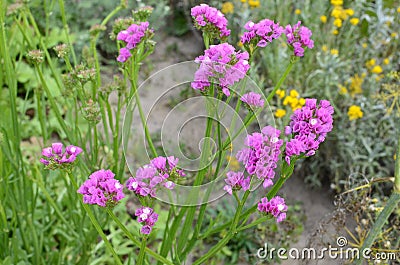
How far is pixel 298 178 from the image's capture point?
267 cm

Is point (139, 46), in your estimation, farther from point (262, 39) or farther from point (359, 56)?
point (359, 56)

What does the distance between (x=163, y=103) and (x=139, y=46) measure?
20cm

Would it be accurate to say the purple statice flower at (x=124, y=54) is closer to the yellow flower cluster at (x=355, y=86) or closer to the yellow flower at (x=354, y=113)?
the yellow flower at (x=354, y=113)

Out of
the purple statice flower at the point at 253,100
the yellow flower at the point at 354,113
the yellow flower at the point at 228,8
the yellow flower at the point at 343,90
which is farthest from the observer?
the yellow flower at the point at 228,8

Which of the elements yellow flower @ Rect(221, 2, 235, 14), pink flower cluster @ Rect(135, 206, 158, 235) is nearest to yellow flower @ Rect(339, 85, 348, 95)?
yellow flower @ Rect(221, 2, 235, 14)

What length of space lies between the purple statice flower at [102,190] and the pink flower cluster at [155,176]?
5cm

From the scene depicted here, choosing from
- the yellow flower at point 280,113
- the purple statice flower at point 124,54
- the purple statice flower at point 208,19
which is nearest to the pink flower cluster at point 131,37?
the purple statice flower at point 124,54

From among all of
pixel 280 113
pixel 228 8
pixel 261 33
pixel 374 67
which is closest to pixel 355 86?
pixel 374 67

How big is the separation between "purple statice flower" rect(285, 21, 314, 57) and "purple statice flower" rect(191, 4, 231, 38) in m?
0.15

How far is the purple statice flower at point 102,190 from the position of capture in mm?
1002

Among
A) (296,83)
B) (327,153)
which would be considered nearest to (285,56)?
(296,83)

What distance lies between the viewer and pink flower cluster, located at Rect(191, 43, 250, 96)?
1.09 m

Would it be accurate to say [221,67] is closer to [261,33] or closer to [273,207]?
[261,33]

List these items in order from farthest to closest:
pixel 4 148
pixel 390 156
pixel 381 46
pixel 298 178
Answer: pixel 381 46
pixel 298 178
pixel 390 156
pixel 4 148
